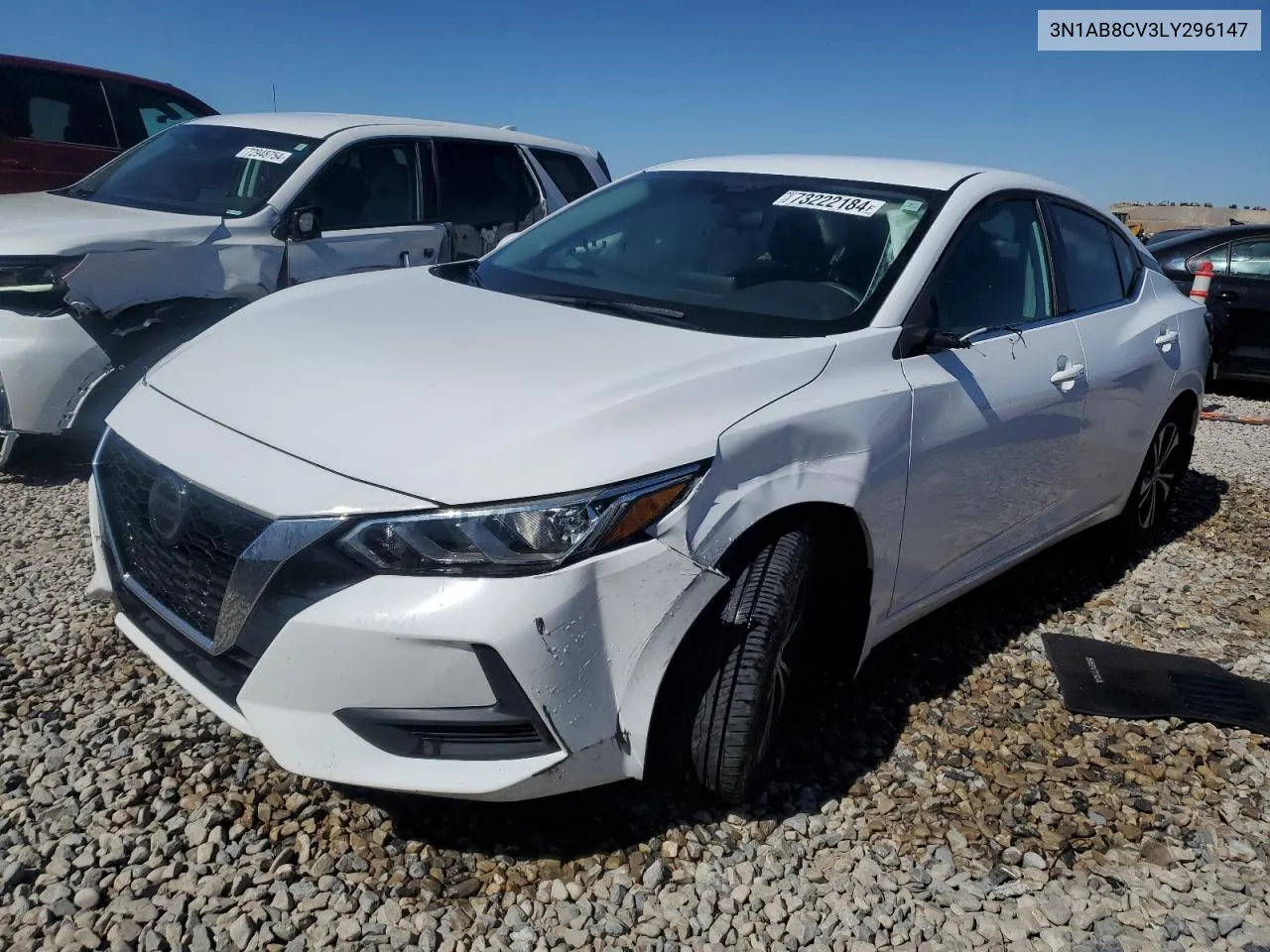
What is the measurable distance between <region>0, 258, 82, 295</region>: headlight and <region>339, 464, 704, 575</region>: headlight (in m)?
3.12

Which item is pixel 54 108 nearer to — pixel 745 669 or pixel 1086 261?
pixel 1086 261

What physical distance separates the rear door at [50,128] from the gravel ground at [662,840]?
20.2 ft

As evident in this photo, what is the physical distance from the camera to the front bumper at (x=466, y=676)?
201 centimetres

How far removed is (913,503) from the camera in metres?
2.84

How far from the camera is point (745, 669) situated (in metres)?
2.38

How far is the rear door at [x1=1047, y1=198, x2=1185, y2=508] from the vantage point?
3.76 m

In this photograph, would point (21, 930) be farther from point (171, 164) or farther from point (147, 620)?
point (171, 164)

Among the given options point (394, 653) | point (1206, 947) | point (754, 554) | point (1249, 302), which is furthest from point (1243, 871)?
point (1249, 302)

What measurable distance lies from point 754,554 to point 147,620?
146 cm

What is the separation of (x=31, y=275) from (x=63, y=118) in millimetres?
4884

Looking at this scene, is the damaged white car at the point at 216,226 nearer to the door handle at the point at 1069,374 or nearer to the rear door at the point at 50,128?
the rear door at the point at 50,128

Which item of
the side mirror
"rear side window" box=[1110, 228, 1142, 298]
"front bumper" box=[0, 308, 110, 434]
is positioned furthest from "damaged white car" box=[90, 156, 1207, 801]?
the side mirror

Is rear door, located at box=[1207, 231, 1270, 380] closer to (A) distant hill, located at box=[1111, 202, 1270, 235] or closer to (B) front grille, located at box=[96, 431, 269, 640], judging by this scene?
(B) front grille, located at box=[96, 431, 269, 640]

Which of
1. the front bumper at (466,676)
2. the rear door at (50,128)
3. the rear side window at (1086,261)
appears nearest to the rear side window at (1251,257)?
the rear side window at (1086,261)
